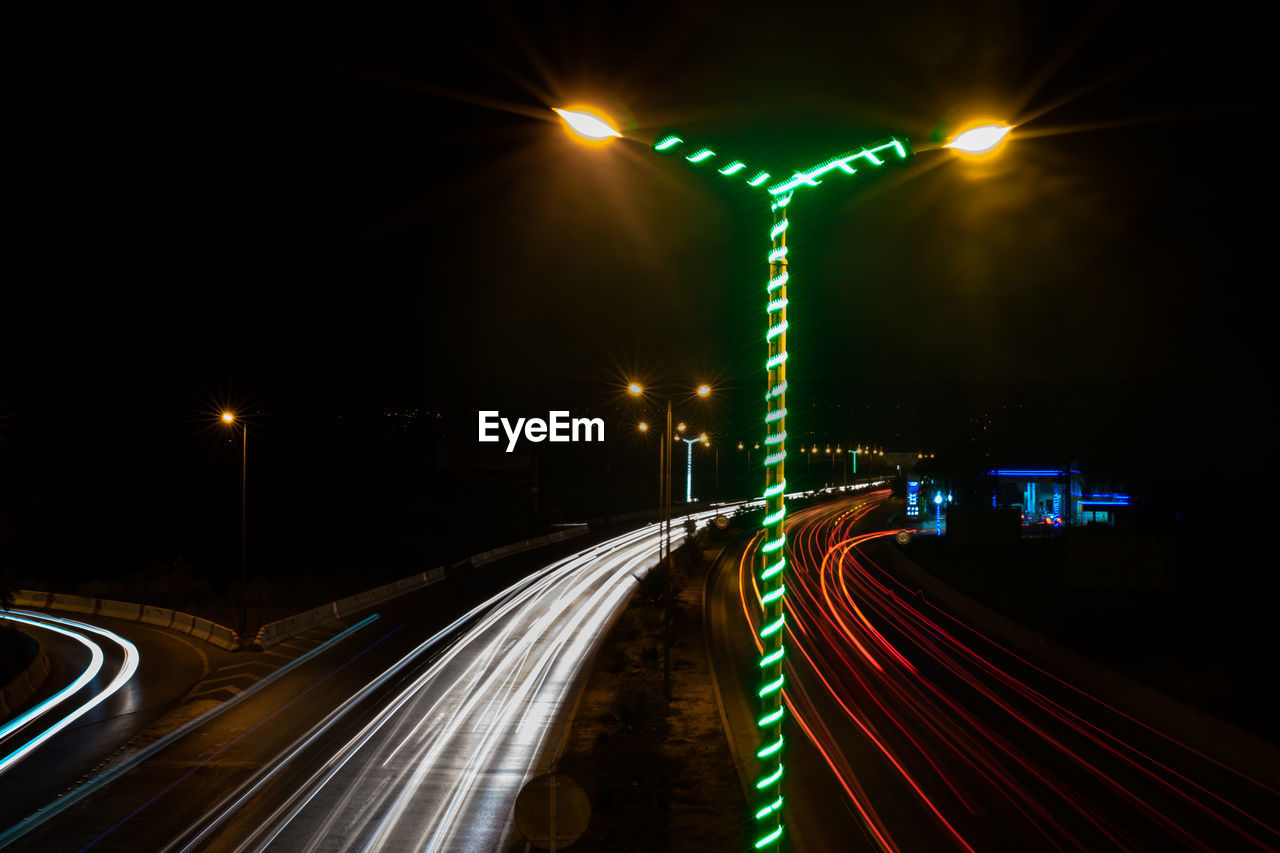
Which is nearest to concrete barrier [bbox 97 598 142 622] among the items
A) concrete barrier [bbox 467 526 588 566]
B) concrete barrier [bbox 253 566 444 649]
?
concrete barrier [bbox 253 566 444 649]

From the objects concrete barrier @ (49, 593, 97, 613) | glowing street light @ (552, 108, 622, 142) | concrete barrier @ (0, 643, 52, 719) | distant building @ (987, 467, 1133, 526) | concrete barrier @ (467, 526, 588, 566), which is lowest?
concrete barrier @ (49, 593, 97, 613)

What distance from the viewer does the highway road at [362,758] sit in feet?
40.5

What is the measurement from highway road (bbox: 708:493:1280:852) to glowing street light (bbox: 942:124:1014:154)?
9.71 m

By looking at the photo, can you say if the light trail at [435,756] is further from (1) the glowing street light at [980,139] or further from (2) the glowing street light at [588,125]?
(1) the glowing street light at [980,139]

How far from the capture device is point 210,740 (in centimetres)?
1706

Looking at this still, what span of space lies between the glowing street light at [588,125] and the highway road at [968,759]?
33.4 feet

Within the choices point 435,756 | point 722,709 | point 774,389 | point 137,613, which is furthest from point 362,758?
point 137,613

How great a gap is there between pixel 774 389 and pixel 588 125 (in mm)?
2103

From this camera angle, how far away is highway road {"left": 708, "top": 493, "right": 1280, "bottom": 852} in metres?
12.4

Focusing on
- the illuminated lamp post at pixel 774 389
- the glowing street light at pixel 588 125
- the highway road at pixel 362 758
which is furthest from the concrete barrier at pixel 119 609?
the glowing street light at pixel 588 125

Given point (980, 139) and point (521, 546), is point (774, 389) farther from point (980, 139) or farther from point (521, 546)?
point (521, 546)

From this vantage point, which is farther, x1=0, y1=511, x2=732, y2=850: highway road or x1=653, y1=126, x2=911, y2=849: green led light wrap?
x1=0, y1=511, x2=732, y2=850: highway road

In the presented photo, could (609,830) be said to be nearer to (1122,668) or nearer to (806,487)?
(1122,668)

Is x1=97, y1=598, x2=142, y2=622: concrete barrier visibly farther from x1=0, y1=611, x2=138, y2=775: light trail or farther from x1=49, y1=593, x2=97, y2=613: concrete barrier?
x1=0, y1=611, x2=138, y2=775: light trail
